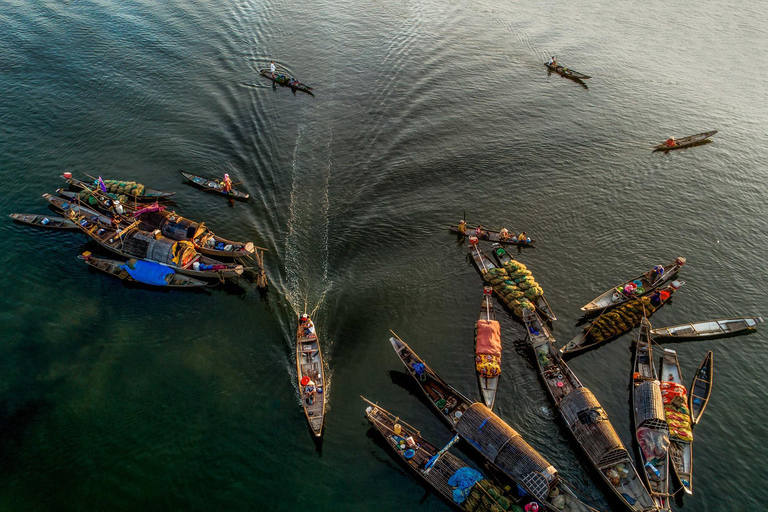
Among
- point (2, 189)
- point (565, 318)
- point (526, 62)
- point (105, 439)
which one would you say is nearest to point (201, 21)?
point (2, 189)

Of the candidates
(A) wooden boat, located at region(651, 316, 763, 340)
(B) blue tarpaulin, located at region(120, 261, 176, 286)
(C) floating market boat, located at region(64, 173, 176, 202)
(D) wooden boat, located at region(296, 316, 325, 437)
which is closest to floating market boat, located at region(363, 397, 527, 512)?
(D) wooden boat, located at region(296, 316, 325, 437)

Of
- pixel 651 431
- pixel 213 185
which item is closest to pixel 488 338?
pixel 651 431

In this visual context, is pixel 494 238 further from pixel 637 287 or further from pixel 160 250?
pixel 160 250

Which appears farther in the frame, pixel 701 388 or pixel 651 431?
pixel 701 388

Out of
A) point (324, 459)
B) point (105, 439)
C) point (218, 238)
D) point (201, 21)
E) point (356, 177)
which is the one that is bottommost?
point (105, 439)

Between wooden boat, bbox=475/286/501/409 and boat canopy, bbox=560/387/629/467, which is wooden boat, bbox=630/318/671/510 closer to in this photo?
boat canopy, bbox=560/387/629/467

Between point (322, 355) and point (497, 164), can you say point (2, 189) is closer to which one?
point (322, 355)

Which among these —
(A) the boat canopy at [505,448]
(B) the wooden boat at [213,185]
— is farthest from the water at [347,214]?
(A) the boat canopy at [505,448]
